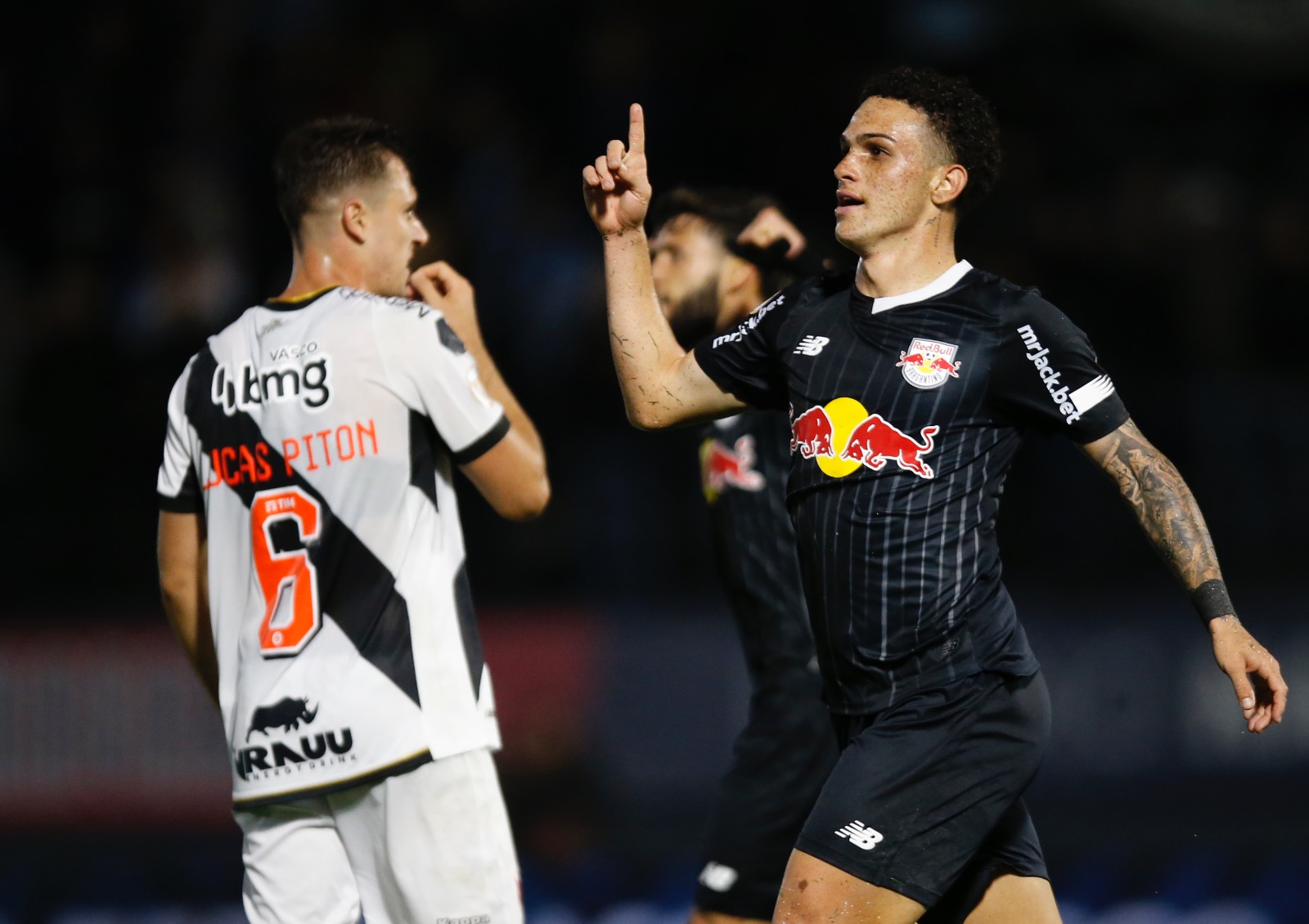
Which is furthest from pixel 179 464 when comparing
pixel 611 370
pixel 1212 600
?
pixel 611 370

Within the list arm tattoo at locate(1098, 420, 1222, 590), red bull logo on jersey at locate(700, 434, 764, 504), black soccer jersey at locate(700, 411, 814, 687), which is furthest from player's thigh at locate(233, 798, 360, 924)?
arm tattoo at locate(1098, 420, 1222, 590)

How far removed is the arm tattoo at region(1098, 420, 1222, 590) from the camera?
384 centimetres

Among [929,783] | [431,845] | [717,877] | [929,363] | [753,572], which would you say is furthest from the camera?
[753,572]

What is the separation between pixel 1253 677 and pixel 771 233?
2.23m

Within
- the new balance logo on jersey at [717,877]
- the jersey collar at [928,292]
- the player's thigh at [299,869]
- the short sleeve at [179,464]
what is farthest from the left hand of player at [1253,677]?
the short sleeve at [179,464]

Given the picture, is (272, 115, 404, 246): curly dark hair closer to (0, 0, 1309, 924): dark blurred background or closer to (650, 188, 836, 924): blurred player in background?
(650, 188, 836, 924): blurred player in background

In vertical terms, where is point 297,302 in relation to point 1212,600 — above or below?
above

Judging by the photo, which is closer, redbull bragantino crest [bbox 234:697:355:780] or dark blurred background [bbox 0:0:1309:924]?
redbull bragantino crest [bbox 234:697:355:780]

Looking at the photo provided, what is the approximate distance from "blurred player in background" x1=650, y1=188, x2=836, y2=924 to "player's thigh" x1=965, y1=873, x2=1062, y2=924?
1.00m

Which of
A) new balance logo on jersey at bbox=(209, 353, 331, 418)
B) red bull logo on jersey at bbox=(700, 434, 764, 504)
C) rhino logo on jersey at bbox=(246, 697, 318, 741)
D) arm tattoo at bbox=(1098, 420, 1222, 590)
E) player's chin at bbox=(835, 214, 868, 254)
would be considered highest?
player's chin at bbox=(835, 214, 868, 254)

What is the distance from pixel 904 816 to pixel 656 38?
316 inches

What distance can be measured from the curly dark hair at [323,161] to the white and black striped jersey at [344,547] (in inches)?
13.6

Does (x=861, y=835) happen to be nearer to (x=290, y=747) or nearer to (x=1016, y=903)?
(x=1016, y=903)

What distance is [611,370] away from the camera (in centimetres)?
907
